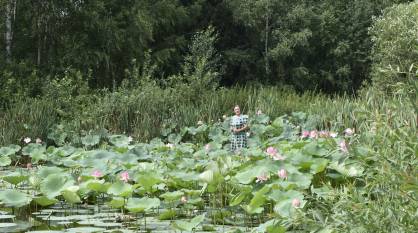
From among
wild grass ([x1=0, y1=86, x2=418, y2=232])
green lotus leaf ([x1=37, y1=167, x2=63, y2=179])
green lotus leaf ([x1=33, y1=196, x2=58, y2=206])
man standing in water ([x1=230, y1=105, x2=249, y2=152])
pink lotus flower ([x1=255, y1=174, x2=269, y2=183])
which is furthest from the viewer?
man standing in water ([x1=230, y1=105, x2=249, y2=152])

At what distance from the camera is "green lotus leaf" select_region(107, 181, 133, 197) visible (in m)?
4.48

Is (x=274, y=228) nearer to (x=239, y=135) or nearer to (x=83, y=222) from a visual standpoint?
(x=83, y=222)

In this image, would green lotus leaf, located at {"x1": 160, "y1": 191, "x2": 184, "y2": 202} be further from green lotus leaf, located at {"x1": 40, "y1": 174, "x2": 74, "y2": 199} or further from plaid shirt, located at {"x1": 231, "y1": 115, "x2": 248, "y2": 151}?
plaid shirt, located at {"x1": 231, "y1": 115, "x2": 248, "y2": 151}

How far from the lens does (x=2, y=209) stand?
501 centimetres

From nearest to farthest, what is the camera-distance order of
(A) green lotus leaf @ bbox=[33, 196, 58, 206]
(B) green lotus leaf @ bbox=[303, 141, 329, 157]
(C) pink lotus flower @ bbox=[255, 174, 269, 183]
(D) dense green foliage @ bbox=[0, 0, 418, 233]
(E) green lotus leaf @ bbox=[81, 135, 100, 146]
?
(D) dense green foliage @ bbox=[0, 0, 418, 233]
(C) pink lotus flower @ bbox=[255, 174, 269, 183]
(A) green lotus leaf @ bbox=[33, 196, 58, 206]
(B) green lotus leaf @ bbox=[303, 141, 329, 157]
(E) green lotus leaf @ bbox=[81, 135, 100, 146]

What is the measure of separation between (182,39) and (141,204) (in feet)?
83.0

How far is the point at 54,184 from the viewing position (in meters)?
4.75

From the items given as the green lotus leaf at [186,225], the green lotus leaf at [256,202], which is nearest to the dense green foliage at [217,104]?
the green lotus leaf at [256,202]

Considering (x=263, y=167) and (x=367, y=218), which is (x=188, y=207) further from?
(x=367, y=218)

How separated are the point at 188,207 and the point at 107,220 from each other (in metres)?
0.61

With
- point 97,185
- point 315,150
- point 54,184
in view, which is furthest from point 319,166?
point 54,184

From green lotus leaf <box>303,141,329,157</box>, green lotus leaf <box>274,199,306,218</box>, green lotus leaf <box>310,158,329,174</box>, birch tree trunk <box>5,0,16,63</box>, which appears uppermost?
birch tree trunk <box>5,0,16,63</box>

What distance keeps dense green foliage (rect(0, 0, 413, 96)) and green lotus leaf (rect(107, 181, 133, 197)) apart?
13.2m

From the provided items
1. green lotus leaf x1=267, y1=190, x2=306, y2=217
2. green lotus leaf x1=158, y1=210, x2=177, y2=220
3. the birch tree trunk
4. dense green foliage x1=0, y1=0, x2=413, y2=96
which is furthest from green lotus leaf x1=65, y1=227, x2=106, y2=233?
the birch tree trunk
